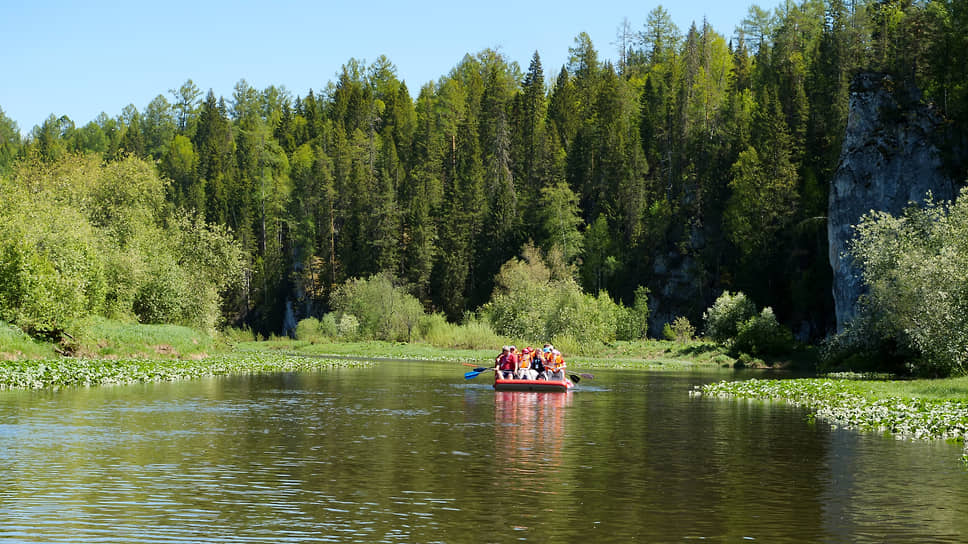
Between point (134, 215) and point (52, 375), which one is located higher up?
point (134, 215)

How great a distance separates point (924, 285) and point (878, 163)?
130 feet

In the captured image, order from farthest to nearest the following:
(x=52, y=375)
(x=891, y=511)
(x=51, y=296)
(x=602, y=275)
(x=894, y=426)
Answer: (x=602, y=275) < (x=51, y=296) < (x=52, y=375) < (x=894, y=426) < (x=891, y=511)

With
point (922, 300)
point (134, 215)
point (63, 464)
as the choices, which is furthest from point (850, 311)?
point (63, 464)

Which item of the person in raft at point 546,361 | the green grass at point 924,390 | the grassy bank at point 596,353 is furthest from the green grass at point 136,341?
the green grass at point 924,390

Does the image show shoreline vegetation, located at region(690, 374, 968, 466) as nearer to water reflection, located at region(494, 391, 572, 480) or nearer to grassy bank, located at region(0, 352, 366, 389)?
water reflection, located at region(494, 391, 572, 480)

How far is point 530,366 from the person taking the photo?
49.4m

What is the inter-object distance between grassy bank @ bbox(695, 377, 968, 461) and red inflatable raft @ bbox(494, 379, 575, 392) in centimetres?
653

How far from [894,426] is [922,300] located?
17.1 meters

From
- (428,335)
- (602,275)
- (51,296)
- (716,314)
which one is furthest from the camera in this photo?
(602,275)

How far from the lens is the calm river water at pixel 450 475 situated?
51.2 feet

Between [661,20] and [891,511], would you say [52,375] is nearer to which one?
[891,511]

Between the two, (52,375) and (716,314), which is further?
(716,314)

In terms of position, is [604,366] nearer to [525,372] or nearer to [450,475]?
[525,372]

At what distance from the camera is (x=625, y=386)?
49531 millimetres
